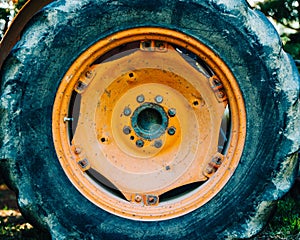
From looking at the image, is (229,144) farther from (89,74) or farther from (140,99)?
(89,74)

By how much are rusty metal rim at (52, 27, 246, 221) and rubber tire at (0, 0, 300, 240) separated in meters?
0.03

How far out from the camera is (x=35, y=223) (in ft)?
8.00

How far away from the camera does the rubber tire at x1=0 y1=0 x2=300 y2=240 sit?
2393 millimetres

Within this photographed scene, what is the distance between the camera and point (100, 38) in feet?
7.88

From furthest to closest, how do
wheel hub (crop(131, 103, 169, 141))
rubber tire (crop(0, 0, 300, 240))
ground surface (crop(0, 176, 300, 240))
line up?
ground surface (crop(0, 176, 300, 240)) → wheel hub (crop(131, 103, 169, 141)) → rubber tire (crop(0, 0, 300, 240))

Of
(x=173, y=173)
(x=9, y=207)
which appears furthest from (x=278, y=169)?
(x=9, y=207)

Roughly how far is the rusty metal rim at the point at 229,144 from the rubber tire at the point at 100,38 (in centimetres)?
3

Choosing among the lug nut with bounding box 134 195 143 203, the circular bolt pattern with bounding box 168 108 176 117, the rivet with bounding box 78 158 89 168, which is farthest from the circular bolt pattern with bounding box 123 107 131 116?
the lug nut with bounding box 134 195 143 203

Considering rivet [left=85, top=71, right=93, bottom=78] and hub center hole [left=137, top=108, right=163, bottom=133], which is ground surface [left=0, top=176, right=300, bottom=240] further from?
rivet [left=85, top=71, right=93, bottom=78]

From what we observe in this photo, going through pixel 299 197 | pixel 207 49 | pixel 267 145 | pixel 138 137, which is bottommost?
pixel 299 197

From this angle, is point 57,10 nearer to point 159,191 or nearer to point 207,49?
point 207,49

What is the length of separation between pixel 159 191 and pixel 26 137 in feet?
2.36

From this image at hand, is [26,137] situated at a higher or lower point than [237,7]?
lower

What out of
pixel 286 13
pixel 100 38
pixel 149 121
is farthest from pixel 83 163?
pixel 286 13
